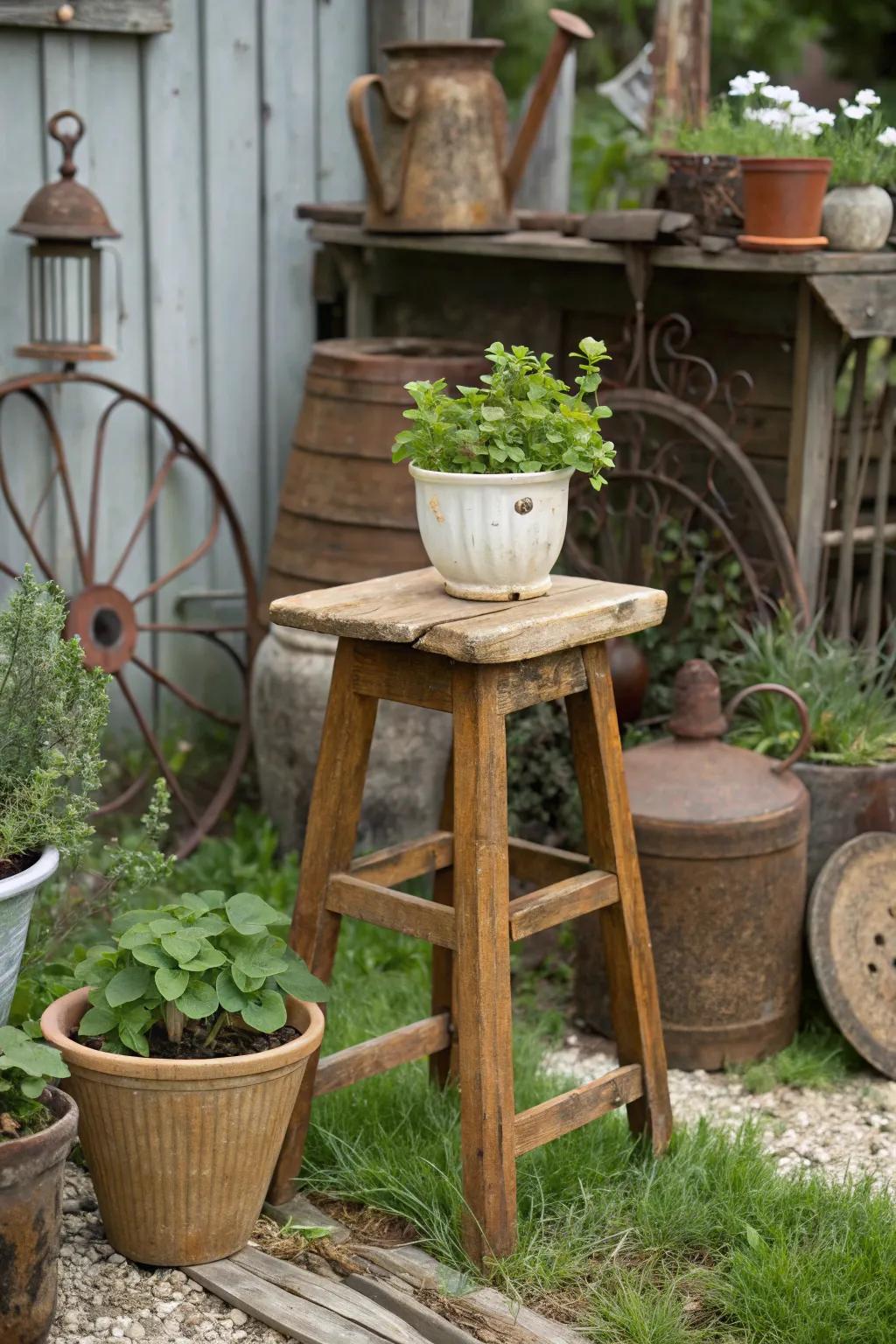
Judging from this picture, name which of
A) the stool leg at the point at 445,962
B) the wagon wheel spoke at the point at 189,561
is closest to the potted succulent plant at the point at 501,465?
the stool leg at the point at 445,962

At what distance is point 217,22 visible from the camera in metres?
4.61

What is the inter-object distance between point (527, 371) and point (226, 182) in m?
2.24

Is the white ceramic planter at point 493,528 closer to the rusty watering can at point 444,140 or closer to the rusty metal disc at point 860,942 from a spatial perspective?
the rusty metal disc at point 860,942

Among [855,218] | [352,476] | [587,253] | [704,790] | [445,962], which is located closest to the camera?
[445,962]

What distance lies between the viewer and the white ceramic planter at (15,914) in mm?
2498

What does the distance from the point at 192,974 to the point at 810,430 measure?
211 cm

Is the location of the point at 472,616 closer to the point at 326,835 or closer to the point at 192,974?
the point at 326,835

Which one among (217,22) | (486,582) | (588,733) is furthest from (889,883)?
(217,22)

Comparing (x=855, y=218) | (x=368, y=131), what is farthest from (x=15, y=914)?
(x=368, y=131)

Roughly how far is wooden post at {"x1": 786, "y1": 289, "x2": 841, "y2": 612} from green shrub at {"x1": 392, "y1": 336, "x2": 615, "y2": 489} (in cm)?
141

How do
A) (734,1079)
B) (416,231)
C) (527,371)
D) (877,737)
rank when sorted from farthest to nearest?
(416,231), (877,737), (734,1079), (527,371)

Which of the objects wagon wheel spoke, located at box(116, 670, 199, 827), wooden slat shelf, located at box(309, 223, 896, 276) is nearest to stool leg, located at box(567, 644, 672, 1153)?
wooden slat shelf, located at box(309, 223, 896, 276)

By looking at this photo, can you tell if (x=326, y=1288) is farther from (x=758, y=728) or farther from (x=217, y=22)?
(x=217, y=22)

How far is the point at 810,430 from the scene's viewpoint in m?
3.98
